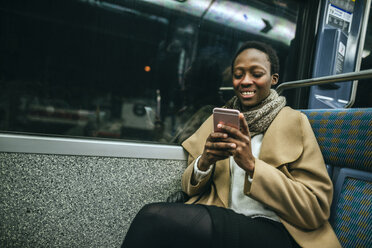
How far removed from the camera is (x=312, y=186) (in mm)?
1009

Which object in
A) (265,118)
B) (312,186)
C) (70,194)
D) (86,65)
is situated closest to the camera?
(312,186)

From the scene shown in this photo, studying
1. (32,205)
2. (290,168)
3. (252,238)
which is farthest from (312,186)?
(32,205)

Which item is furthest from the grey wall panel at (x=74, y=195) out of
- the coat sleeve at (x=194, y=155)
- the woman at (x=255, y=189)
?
the woman at (x=255, y=189)

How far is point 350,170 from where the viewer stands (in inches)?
43.5

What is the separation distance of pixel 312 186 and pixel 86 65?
159cm

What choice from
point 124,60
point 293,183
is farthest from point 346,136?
point 124,60

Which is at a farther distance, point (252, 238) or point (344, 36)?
point (344, 36)

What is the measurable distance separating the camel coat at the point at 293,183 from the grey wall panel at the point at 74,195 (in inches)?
15.6

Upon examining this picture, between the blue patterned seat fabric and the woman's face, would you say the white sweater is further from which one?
the blue patterned seat fabric

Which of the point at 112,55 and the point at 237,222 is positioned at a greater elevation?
the point at 112,55

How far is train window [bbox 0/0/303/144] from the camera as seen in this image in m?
1.61

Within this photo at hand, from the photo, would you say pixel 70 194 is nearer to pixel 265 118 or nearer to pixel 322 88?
pixel 265 118

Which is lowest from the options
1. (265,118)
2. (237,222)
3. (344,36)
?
(237,222)

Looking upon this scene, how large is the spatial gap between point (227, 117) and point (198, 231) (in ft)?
1.41
